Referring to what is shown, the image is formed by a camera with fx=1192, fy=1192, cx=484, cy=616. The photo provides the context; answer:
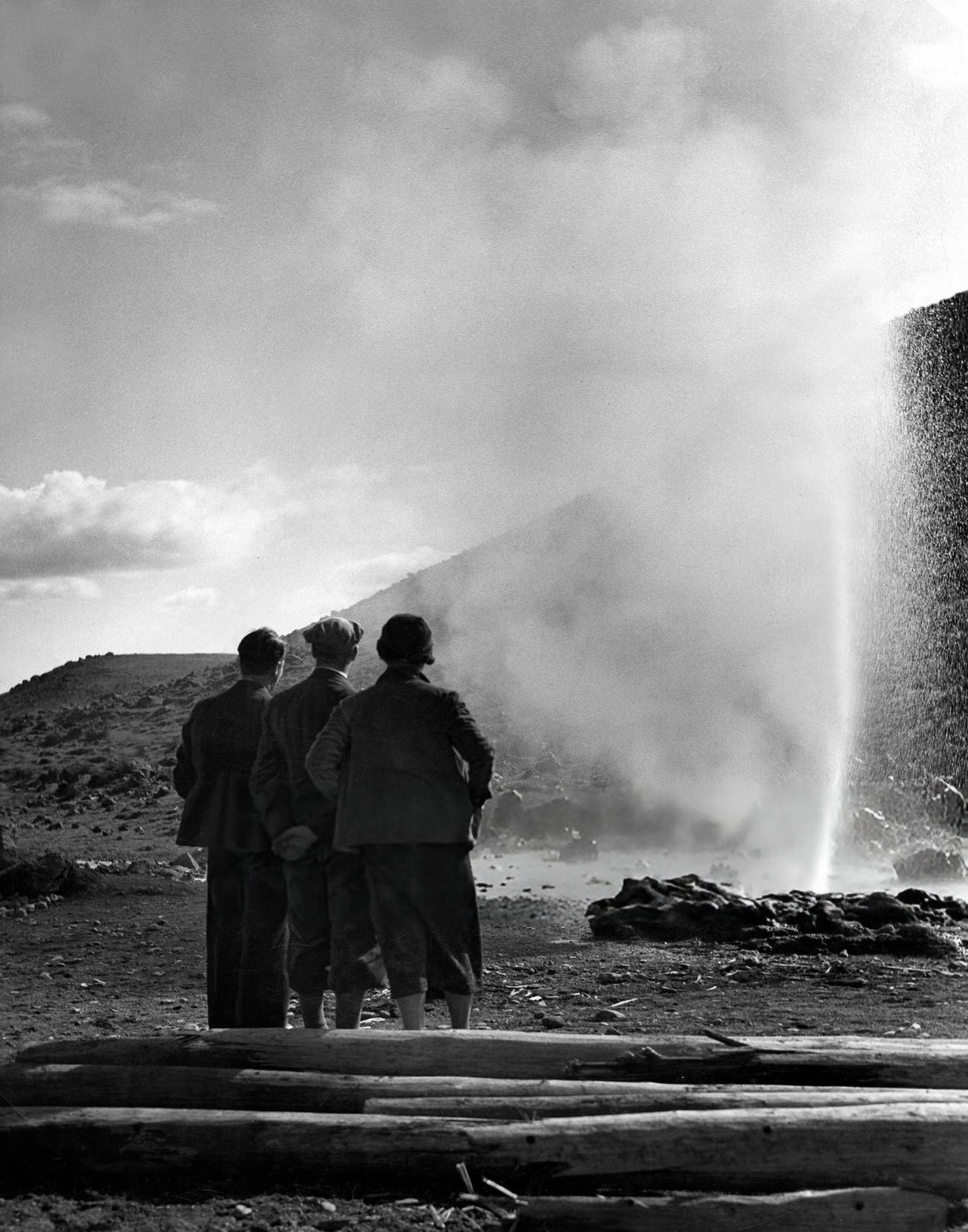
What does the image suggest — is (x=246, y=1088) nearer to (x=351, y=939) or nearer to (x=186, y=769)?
(x=351, y=939)

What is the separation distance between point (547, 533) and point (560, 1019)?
37.5 m

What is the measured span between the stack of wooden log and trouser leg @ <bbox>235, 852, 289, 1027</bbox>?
0.85 metres

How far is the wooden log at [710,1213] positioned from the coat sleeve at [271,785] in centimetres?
206

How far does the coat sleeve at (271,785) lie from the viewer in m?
4.75

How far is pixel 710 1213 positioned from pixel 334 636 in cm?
258

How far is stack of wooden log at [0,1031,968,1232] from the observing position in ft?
10.4

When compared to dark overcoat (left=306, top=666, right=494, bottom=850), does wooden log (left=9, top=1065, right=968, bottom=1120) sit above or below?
below

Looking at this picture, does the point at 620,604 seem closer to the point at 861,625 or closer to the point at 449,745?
the point at 861,625

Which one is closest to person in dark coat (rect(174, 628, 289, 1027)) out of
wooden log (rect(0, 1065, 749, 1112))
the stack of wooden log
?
the stack of wooden log

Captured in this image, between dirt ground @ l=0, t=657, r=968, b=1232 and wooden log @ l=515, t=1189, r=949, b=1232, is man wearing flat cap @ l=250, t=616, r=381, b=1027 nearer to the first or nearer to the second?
dirt ground @ l=0, t=657, r=968, b=1232

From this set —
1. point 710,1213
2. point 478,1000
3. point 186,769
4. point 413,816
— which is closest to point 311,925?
point 413,816

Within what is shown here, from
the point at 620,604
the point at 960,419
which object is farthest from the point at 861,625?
the point at 960,419

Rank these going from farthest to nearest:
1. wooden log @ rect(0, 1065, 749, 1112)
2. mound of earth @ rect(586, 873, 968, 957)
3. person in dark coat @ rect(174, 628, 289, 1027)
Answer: mound of earth @ rect(586, 873, 968, 957) → person in dark coat @ rect(174, 628, 289, 1027) → wooden log @ rect(0, 1065, 749, 1112)

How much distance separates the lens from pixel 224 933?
4.92 metres
